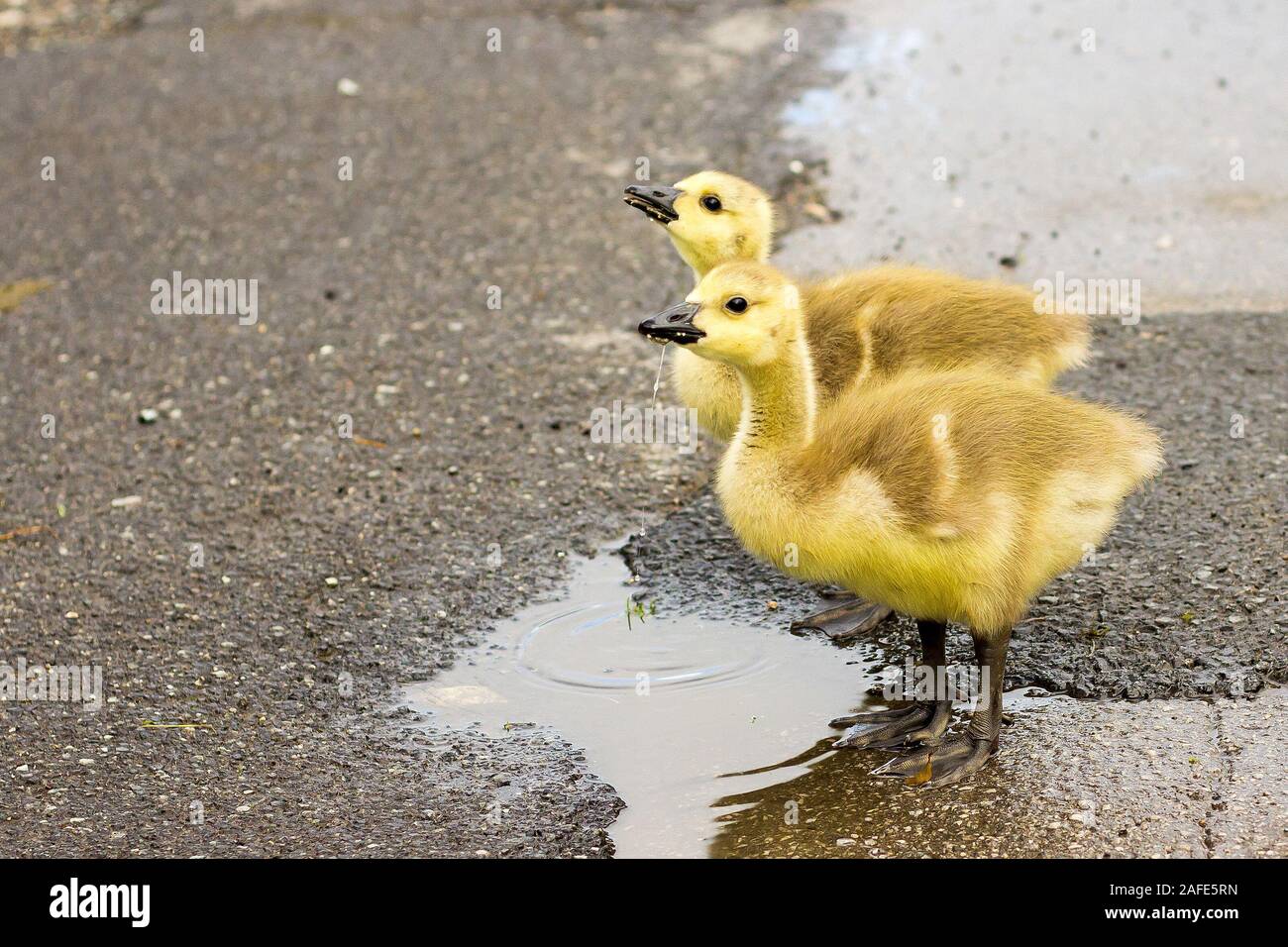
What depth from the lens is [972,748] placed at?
14.2ft

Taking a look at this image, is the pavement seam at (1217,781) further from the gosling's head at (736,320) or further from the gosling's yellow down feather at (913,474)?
the gosling's head at (736,320)

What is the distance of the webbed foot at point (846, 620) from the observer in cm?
505

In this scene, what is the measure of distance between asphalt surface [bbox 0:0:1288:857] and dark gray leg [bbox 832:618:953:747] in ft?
0.32

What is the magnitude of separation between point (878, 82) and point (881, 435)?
5387 millimetres

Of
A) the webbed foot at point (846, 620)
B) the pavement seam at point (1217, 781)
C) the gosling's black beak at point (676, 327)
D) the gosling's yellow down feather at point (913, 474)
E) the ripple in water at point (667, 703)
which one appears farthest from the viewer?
the webbed foot at point (846, 620)

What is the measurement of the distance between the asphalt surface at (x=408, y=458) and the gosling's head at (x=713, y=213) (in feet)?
3.13

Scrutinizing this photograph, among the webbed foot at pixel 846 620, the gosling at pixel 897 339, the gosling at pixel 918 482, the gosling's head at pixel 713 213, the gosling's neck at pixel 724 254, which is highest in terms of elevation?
the gosling's head at pixel 713 213

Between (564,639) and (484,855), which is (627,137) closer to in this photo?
(564,639)

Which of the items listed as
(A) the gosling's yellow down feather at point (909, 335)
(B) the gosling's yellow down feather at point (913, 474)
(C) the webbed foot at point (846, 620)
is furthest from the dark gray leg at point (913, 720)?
(A) the gosling's yellow down feather at point (909, 335)

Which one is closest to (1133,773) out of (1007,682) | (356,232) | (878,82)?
(1007,682)

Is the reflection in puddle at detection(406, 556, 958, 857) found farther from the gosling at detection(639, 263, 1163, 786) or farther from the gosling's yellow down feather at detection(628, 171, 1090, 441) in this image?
the gosling's yellow down feather at detection(628, 171, 1090, 441)

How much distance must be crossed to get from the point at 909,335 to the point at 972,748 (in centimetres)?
134

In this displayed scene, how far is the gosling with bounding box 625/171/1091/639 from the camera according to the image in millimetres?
4891

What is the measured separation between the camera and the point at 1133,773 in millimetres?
4164
